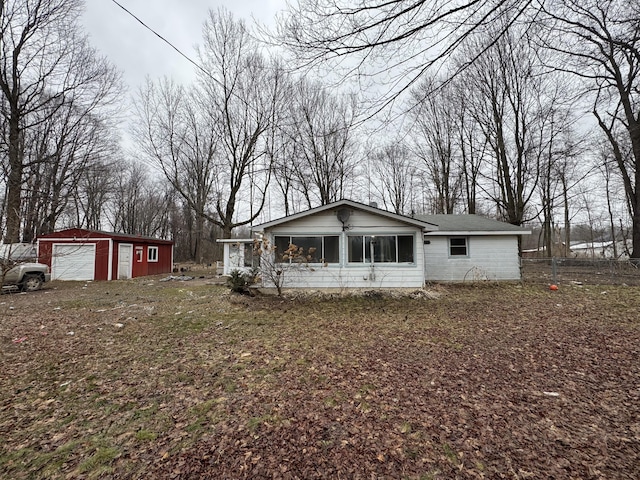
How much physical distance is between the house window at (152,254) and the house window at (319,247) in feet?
42.5

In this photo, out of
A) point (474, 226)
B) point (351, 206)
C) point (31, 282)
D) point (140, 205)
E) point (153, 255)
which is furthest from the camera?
point (140, 205)

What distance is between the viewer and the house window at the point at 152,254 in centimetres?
1854

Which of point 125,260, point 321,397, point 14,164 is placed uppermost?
point 14,164

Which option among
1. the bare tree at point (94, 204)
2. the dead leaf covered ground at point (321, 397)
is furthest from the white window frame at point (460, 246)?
the bare tree at point (94, 204)

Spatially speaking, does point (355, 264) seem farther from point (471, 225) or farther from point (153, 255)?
point (153, 255)

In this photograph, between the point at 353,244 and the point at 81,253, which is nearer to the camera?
the point at 353,244

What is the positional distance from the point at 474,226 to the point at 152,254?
19568 mm

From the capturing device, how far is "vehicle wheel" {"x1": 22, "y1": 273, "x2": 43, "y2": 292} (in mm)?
11538

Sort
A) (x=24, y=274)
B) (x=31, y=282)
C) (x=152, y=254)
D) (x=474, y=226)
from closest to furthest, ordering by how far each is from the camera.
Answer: (x=24, y=274)
(x=31, y=282)
(x=474, y=226)
(x=152, y=254)

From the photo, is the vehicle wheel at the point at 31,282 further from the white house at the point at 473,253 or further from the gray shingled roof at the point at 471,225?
the gray shingled roof at the point at 471,225

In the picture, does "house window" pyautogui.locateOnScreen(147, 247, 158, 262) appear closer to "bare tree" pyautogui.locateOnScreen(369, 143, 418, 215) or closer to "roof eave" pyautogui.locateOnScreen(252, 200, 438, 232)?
"roof eave" pyautogui.locateOnScreen(252, 200, 438, 232)

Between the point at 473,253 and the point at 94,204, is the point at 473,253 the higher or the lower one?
the lower one

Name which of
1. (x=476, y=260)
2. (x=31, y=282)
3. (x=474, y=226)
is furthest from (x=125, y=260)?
(x=474, y=226)

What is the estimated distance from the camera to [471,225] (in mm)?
13250
